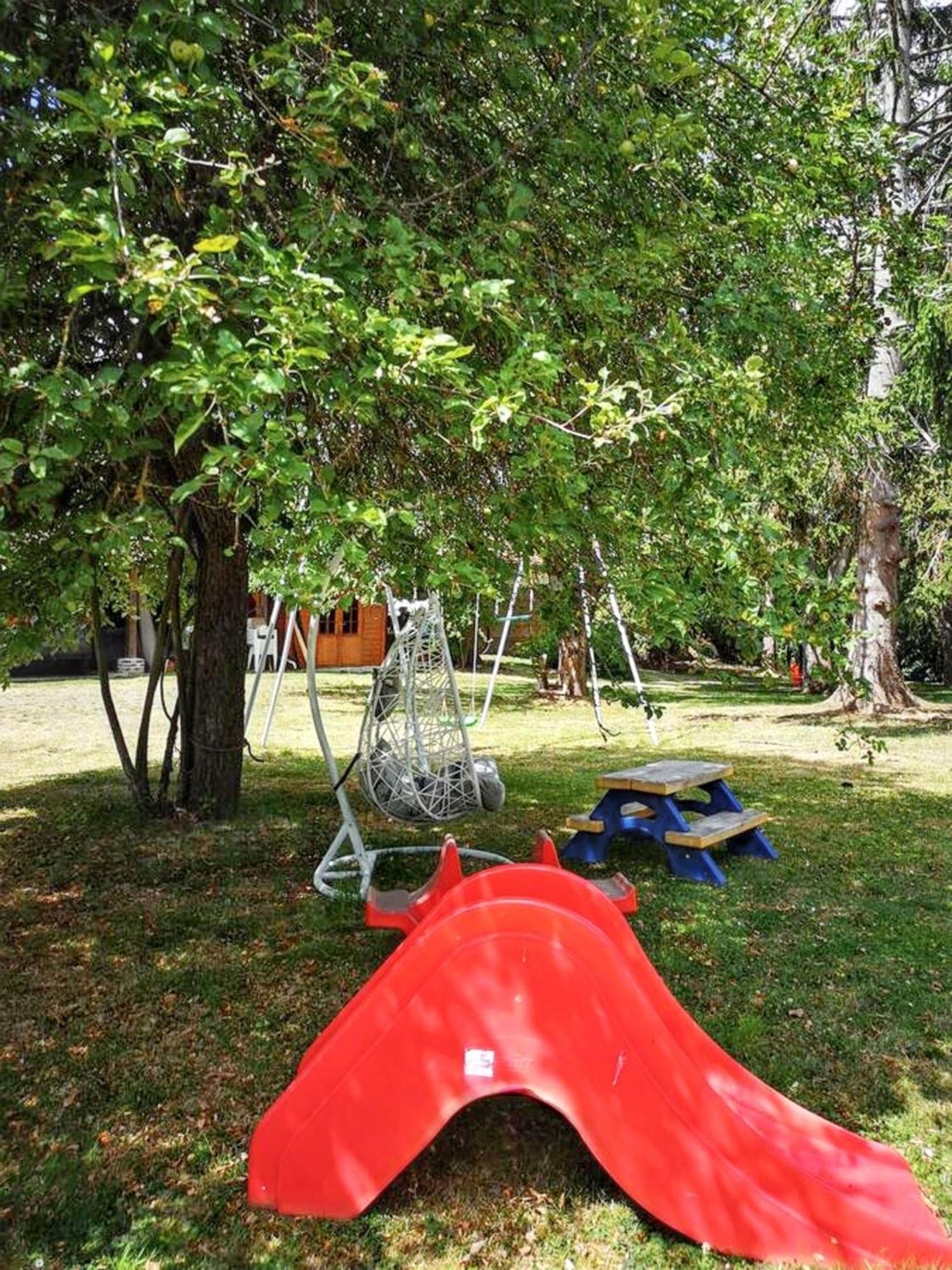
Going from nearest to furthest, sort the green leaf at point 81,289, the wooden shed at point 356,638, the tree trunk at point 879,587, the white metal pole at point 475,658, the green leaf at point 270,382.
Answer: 1. the green leaf at point 270,382
2. the green leaf at point 81,289
3. the white metal pole at point 475,658
4. the tree trunk at point 879,587
5. the wooden shed at point 356,638

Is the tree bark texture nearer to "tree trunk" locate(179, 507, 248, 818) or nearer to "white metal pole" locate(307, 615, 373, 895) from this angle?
"tree trunk" locate(179, 507, 248, 818)

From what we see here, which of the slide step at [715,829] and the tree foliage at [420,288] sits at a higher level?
the tree foliage at [420,288]

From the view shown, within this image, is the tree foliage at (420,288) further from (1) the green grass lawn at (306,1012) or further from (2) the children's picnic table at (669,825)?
(2) the children's picnic table at (669,825)

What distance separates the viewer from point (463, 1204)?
2.47m

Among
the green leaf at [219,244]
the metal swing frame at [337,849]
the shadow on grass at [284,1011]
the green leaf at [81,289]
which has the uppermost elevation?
the green leaf at [219,244]

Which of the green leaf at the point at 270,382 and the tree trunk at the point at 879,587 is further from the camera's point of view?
the tree trunk at the point at 879,587

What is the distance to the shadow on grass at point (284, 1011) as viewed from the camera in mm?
2385

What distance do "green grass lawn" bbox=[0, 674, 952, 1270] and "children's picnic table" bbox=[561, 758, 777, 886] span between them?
165mm

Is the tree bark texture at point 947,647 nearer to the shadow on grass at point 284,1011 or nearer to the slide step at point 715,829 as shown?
the shadow on grass at point 284,1011

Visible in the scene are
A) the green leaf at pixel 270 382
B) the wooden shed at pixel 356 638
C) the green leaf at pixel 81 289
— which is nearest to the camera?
the green leaf at pixel 270 382

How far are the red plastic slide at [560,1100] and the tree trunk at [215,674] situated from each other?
395 cm

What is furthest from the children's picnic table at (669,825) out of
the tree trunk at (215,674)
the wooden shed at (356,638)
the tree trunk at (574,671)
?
the wooden shed at (356,638)

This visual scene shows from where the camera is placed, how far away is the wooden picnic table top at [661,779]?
5422 millimetres

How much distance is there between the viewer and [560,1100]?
2312mm
